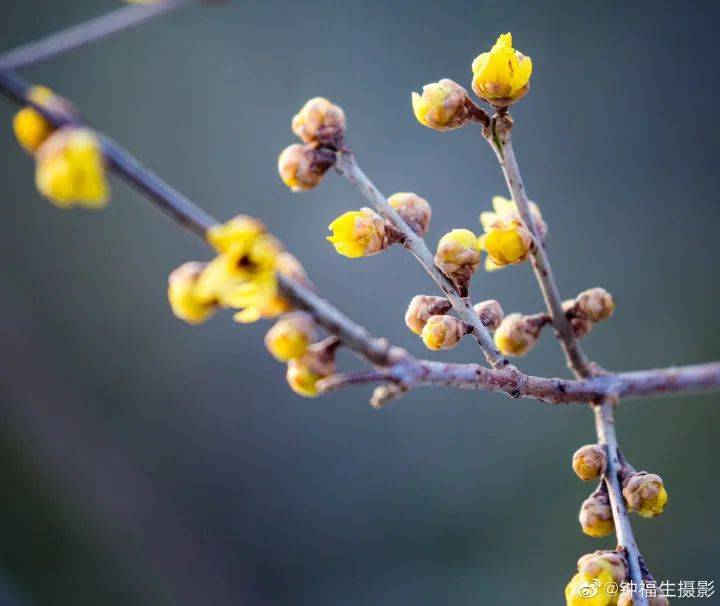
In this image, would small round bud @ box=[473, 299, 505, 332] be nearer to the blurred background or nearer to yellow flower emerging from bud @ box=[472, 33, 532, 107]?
yellow flower emerging from bud @ box=[472, 33, 532, 107]

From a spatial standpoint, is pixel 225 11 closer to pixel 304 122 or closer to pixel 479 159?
pixel 479 159

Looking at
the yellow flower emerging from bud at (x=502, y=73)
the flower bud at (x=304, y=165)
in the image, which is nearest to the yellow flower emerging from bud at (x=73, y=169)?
the flower bud at (x=304, y=165)

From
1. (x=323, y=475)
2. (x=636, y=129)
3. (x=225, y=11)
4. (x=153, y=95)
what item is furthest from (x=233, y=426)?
(x=636, y=129)

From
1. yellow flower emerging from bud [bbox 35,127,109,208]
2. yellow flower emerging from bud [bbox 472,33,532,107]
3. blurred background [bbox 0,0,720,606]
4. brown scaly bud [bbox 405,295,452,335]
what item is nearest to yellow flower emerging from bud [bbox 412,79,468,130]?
yellow flower emerging from bud [bbox 472,33,532,107]

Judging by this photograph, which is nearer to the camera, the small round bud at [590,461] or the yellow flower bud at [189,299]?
the yellow flower bud at [189,299]

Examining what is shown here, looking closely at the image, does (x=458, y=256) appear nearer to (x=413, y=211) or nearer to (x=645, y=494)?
(x=413, y=211)

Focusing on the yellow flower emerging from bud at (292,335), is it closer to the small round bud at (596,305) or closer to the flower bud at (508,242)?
the flower bud at (508,242)

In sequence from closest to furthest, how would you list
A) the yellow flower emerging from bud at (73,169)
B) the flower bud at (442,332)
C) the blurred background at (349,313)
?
the yellow flower emerging from bud at (73,169)
the flower bud at (442,332)
the blurred background at (349,313)
